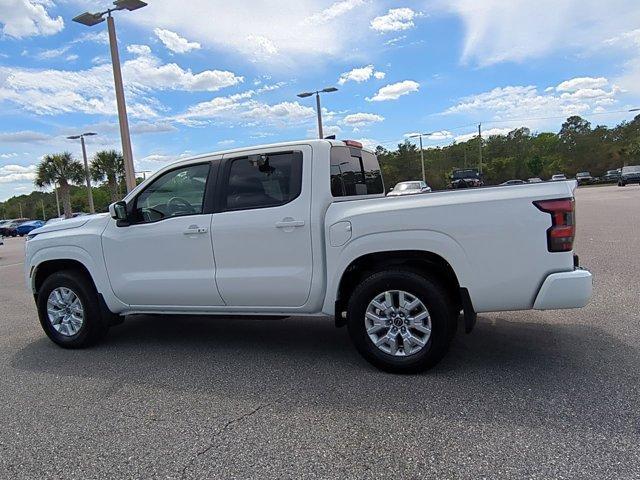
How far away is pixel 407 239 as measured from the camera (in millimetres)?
3834

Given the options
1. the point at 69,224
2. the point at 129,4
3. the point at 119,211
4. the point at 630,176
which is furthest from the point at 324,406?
the point at 630,176

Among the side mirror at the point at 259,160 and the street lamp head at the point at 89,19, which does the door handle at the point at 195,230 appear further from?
the street lamp head at the point at 89,19

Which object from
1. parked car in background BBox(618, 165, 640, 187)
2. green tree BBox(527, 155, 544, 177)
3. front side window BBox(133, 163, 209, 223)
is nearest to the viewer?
front side window BBox(133, 163, 209, 223)

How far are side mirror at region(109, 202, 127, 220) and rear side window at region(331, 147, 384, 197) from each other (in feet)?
6.97

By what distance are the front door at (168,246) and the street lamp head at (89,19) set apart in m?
9.63

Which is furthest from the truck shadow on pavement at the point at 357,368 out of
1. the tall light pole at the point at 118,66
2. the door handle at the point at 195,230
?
the tall light pole at the point at 118,66

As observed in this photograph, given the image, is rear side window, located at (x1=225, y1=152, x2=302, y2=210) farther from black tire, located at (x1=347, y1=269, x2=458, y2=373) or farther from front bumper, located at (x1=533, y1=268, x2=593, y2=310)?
Result: front bumper, located at (x1=533, y1=268, x2=593, y2=310)

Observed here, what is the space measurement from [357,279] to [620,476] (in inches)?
90.9

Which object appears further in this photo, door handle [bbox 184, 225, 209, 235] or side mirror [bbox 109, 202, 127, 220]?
side mirror [bbox 109, 202, 127, 220]

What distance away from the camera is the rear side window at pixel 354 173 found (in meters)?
4.49

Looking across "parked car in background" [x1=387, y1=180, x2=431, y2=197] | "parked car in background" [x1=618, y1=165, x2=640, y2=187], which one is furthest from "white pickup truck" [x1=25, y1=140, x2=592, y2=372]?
"parked car in background" [x1=618, y1=165, x2=640, y2=187]

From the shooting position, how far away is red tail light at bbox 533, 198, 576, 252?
11.5 ft

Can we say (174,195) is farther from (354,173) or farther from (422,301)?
(422,301)

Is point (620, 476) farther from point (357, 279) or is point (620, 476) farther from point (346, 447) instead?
point (357, 279)
